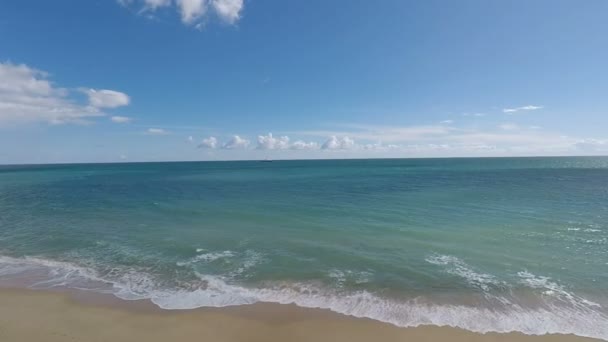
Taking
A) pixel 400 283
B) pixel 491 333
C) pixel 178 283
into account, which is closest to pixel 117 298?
pixel 178 283

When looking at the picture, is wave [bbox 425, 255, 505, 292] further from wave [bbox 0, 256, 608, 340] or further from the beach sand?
the beach sand

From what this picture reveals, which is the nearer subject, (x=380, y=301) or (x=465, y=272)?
(x=380, y=301)

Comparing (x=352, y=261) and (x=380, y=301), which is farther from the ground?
(x=352, y=261)

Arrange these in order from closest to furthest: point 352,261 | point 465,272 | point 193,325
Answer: point 193,325, point 465,272, point 352,261

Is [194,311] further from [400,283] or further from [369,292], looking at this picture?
[400,283]

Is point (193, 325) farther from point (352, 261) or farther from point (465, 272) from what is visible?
point (465, 272)

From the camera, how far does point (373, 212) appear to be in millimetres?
26828

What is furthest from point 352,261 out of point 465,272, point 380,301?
point 465,272

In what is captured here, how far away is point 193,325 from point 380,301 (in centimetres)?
712

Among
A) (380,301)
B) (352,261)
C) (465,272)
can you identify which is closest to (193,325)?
(380,301)

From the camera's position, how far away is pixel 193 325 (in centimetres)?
950

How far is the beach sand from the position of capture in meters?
8.80

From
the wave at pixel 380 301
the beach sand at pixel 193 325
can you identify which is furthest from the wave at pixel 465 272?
the beach sand at pixel 193 325

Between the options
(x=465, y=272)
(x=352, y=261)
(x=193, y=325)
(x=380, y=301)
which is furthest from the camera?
(x=352, y=261)
